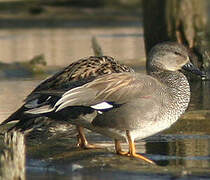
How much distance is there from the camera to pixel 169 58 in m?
8.82

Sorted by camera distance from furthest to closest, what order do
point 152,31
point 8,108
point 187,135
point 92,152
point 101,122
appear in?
point 152,31 → point 8,108 → point 187,135 → point 92,152 → point 101,122

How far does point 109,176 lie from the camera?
736 centimetres

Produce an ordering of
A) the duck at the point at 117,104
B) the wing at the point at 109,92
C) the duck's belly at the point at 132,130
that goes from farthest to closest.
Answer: the duck's belly at the point at 132,130
the duck at the point at 117,104
the wing at the point at 109,92

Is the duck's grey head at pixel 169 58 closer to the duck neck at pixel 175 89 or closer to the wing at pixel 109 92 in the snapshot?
the duck neck at pixel 175 89

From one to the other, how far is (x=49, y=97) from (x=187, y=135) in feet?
6.99

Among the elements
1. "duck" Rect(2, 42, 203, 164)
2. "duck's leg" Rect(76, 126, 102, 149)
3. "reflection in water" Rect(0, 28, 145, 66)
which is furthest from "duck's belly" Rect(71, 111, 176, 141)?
"reflection in water" Rect(0, 28, 145, 66)

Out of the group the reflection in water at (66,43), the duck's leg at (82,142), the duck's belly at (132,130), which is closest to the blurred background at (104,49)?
the reflection in water at (66,43)

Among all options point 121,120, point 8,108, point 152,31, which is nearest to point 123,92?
point 121,120

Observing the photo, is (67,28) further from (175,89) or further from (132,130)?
(132,130)

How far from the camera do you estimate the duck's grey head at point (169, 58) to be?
8.78 meters

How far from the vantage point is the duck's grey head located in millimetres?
8781

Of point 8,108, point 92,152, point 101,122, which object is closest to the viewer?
point 101,122

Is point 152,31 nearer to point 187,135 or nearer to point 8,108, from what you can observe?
point 8,108

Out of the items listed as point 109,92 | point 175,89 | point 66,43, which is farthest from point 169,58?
point 66,43
